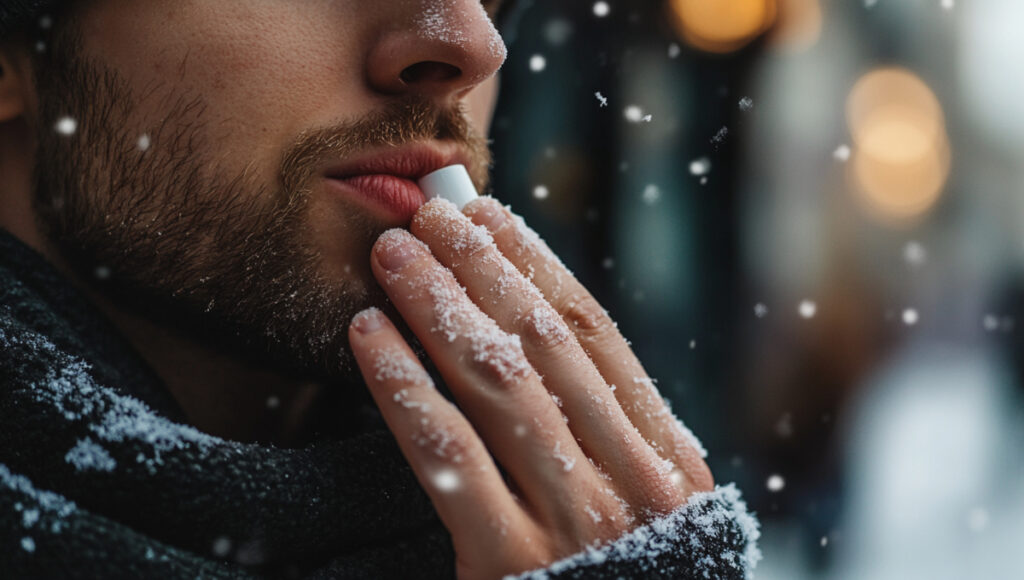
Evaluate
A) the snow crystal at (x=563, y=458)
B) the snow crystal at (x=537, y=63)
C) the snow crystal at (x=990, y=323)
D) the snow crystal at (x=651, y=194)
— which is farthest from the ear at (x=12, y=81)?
the snow crystal at (x=990, y=323)

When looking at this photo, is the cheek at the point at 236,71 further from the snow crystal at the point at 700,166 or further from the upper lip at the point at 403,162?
the snow crystal at the point at 700,166

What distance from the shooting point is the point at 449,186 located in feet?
3.72

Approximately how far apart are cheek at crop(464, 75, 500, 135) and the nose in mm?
145

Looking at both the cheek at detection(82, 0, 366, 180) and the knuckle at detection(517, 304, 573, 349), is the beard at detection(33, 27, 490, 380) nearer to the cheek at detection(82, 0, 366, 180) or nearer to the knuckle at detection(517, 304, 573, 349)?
the cheek at detection(82, 0, 366, 180)

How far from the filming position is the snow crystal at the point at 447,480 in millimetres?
827

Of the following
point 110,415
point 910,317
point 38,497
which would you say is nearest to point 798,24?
point 910,317

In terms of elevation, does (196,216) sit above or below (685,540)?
above

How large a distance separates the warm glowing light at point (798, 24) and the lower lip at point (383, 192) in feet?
9.46

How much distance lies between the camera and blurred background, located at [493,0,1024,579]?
8.12ft

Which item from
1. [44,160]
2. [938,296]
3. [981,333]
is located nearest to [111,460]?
[44,160]

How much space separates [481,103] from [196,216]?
0.57m

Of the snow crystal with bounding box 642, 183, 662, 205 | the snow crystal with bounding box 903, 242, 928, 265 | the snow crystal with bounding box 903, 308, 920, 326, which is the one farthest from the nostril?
the snow crystal with bounding box 903, 308, 920, 326

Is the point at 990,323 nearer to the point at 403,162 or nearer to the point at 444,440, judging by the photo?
the point at 403,162

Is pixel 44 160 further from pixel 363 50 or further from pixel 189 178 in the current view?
pixel 363 50
